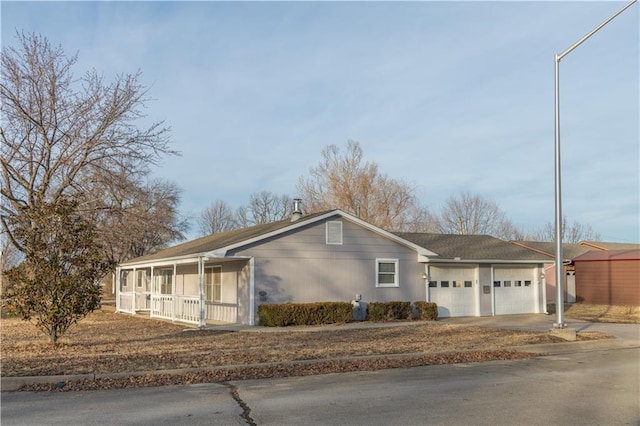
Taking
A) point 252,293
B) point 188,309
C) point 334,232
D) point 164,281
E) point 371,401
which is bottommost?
point 188,309

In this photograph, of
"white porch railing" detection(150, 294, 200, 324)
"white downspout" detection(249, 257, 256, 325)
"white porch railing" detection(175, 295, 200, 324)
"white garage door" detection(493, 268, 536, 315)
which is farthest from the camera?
"white garage door" detection(493, 268, 536, 315)

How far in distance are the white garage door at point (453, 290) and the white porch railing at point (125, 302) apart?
13.7 m

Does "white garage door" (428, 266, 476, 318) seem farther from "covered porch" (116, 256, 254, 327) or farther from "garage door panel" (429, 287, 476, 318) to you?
"covered porch" (116, 256, 254, 327)

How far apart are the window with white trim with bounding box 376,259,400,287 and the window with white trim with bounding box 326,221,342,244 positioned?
74.5 inches

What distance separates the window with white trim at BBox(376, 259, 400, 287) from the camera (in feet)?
74.3

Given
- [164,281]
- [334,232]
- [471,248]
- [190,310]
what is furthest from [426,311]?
[164,281]

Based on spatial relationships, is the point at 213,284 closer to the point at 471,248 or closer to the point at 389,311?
the point at 389,311

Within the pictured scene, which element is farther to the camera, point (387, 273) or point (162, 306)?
point (162, 306)

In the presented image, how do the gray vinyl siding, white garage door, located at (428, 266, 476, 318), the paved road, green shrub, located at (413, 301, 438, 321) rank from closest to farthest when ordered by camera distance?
1. the paved road
2. the gray vinyl siding
3. green shrub, located at (413, 301, 438, 321)
4. white garage door, located at (428, 266, 476, 318)

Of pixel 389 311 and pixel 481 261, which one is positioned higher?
pixel 481 261

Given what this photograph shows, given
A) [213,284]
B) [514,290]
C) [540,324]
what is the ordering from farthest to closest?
[514,290] → [213,284] → [540,324]

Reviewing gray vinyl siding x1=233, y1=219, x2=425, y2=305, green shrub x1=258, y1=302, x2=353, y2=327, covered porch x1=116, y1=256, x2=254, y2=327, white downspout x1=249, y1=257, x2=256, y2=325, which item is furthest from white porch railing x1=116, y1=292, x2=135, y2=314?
green shrub x1=258, y1=302, x2=353, y2=327

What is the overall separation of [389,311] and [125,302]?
1498cm

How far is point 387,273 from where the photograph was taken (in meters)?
22.8
